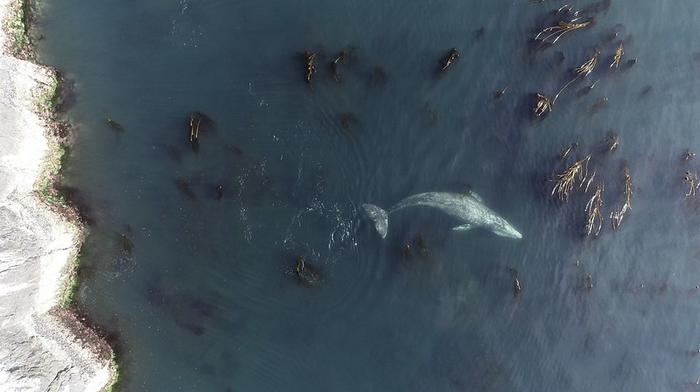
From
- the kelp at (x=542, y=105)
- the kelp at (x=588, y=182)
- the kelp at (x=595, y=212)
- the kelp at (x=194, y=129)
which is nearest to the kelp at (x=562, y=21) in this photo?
the kelp at (x=542, y=105)

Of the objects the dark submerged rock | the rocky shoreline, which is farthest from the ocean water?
the rocky shoreline

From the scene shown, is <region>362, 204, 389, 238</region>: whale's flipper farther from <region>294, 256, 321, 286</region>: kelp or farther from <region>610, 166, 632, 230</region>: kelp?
<region>610, 166, 632, 230</region>: kelp

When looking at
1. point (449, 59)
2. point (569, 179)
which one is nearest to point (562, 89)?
point (569, 179)

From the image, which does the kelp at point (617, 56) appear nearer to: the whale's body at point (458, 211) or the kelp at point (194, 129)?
the whale's body at point (458, 211)

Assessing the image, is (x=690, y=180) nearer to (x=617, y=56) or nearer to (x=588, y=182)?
(x=588, y=182)

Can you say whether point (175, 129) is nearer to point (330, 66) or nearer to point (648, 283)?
point (330, 66)

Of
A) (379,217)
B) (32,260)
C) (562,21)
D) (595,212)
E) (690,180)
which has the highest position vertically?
(562,21)

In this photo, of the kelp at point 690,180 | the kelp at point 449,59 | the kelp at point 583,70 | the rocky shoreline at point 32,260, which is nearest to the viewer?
the rocky shoreline at point 32,260
